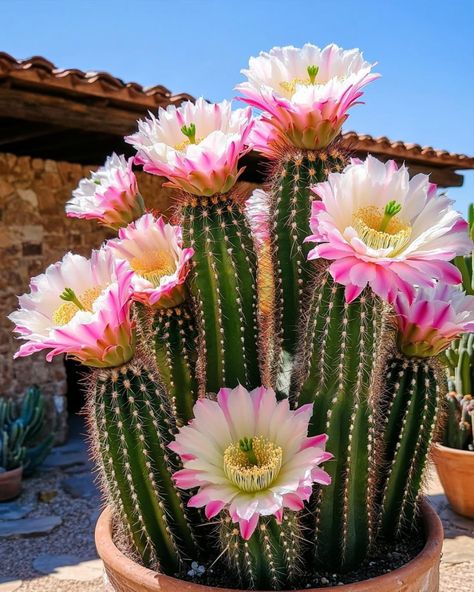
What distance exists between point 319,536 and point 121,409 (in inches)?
17.4

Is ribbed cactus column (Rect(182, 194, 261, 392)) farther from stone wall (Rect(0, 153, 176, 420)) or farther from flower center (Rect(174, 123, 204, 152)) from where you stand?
stone wall (Rect(0, 153, 176, 420))

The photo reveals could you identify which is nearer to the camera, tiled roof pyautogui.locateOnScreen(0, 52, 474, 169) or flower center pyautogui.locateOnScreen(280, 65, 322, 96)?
flower center pyautogui.locateOnScreen(280, 65, 322, 96)

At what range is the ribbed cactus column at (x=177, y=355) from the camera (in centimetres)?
132

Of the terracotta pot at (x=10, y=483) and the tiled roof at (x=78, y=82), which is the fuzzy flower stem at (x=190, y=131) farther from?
the terracotta pot at (x=10, y=483)

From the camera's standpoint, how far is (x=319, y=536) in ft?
3.99

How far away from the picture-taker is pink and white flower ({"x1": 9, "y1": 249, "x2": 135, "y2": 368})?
3.53 ft

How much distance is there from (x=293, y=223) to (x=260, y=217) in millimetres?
159

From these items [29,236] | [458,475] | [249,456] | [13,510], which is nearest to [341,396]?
[249,456]

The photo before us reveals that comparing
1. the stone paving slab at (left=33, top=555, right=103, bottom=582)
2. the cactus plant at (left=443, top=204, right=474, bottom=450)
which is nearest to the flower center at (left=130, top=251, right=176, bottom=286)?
the stone paving slab at (left=33, top=555, right=103, bottom=582)

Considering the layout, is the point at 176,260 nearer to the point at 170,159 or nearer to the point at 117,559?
the point at 170,159

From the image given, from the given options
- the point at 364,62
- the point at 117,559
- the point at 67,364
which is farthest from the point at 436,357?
the point at 67,364

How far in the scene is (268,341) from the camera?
1.36m

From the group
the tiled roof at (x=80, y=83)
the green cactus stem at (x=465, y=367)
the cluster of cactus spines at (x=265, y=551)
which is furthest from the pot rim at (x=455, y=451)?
the cluster of cactus spines at (x=265, y=551)

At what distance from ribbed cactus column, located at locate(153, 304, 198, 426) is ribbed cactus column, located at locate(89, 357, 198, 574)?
97 mm
